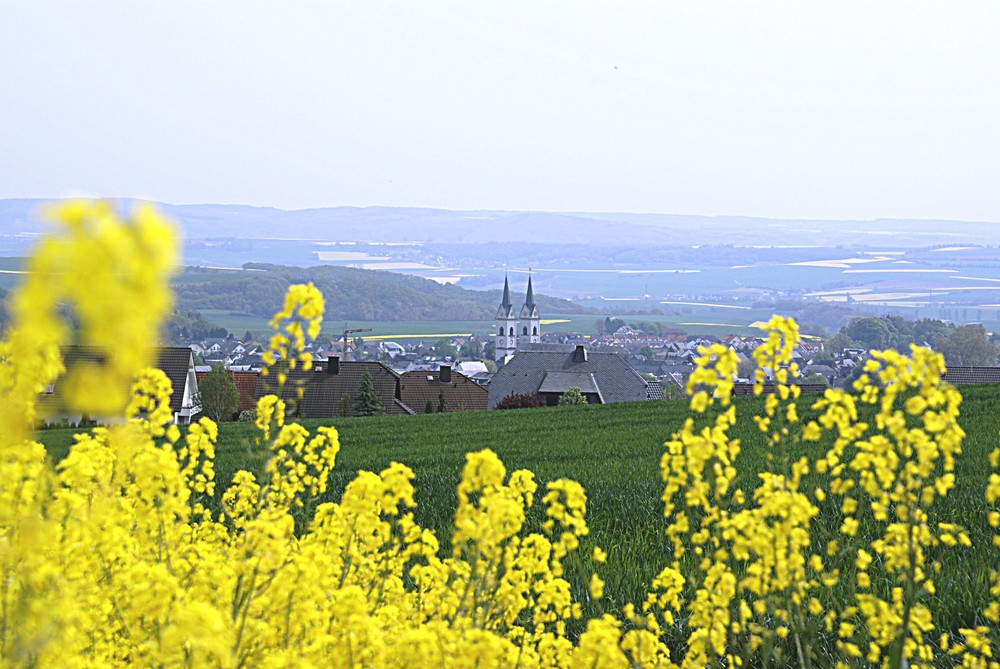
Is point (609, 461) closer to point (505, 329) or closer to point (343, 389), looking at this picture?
point (343, 389)

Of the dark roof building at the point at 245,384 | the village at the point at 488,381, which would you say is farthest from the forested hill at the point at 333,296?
the dark roof building at the point at 245,384

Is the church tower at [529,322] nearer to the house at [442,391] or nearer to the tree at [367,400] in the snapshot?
the house at [442,391]

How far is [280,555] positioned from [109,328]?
1999mm

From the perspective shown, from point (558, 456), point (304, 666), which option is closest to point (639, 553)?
point (304, 666)

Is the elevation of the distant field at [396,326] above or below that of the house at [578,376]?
below

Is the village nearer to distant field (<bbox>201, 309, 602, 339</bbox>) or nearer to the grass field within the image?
the grass field

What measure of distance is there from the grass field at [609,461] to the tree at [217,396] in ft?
34.6

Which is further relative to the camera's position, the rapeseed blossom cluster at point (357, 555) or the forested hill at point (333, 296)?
the forested hill at point (333, 296)

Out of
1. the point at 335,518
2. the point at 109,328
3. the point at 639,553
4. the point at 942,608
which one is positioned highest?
the point at 109,328

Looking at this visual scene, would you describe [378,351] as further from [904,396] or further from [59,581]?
[59,581]

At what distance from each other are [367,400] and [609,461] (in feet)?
78.4

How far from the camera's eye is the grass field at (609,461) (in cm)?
629

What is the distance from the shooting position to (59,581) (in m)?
2.62

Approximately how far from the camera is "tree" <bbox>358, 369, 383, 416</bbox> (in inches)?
1479
